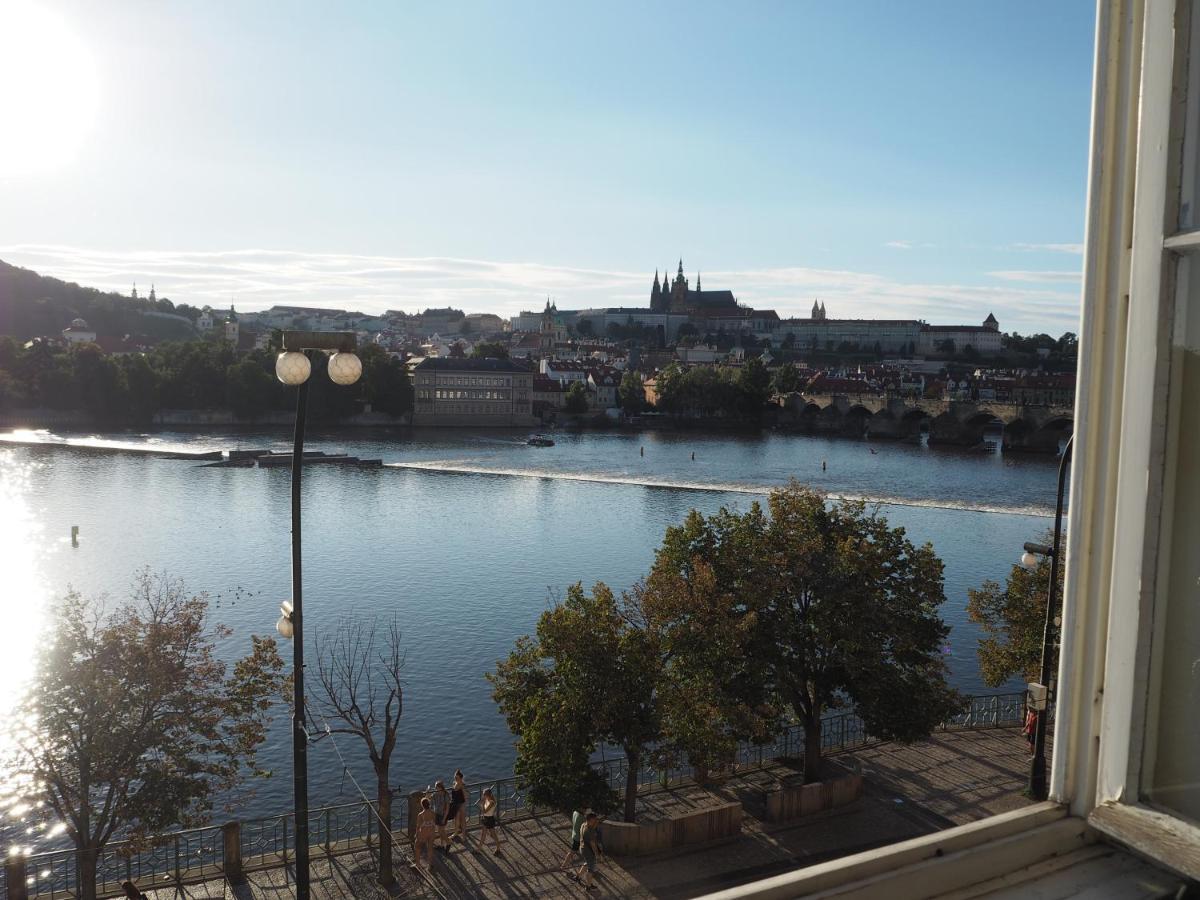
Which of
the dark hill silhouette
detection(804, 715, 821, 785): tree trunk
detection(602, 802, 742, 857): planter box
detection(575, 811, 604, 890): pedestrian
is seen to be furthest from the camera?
the dark hill silhouette

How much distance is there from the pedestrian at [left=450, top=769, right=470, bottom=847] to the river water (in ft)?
14.5

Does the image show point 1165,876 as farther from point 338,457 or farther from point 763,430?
point 763,430

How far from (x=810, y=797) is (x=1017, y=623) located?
5.45 metres

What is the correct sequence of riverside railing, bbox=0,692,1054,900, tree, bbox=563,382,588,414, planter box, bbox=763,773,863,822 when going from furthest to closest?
tree, bbox=563,382,588,414 → planter box, bbox=763,773,863,822 → riverside railing, bbox=0,692,1054,900

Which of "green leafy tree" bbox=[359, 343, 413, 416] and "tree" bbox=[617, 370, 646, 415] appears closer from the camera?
"green leafy tree" bbox=[359, 343, 413, 416]

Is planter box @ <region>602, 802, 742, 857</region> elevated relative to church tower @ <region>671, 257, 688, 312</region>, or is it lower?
lower

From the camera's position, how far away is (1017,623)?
15406 mm

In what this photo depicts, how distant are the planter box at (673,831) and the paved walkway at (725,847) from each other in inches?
5.4

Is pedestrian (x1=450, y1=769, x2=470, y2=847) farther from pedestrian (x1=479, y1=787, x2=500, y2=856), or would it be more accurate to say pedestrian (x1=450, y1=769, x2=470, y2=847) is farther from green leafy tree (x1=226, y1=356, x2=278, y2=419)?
green leafy tree (x1=226, y1=356, x2=278, y2=419)

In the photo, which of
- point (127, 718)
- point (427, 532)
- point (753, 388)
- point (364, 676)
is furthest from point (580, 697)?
point (753, 388)

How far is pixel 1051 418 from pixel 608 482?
35031 millimetres

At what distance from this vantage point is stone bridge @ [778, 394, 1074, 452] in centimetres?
7119

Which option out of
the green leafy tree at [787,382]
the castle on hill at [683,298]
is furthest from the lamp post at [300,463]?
the castle on hill at [683,298]

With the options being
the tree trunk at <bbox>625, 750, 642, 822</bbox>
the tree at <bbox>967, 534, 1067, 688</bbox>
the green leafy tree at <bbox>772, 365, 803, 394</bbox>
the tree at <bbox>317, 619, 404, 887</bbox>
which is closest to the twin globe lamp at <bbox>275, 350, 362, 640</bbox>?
the tree at <bbox>317, 619, 404, 887</bbox>
